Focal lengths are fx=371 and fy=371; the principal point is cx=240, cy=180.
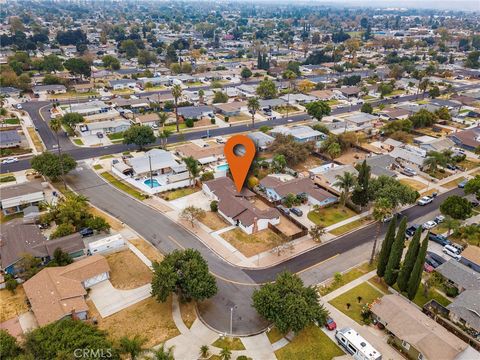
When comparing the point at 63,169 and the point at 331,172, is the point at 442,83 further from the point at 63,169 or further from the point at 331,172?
the point at 63,169

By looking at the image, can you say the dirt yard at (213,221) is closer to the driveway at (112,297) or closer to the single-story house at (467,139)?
the driveway at (112,297)

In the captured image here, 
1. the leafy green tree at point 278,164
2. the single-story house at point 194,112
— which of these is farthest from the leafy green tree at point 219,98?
the leafy green tree at point 278,164

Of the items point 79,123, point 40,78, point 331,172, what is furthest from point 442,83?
point 40,78

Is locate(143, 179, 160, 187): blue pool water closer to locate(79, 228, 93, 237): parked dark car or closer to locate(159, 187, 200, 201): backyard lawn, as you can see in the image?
locate(159, 187, 200, 201): backyard lawn

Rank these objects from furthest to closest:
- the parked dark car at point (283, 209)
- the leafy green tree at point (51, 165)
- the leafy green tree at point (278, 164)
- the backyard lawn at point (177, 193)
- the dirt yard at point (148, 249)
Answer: the leafy green tree at point (278, 164) → the backyard lawn at point (177, 193) → the leafy green tree at point (51, 165) → the parked dark car at point (283, 209) → the dirt yard at point (148, 249)

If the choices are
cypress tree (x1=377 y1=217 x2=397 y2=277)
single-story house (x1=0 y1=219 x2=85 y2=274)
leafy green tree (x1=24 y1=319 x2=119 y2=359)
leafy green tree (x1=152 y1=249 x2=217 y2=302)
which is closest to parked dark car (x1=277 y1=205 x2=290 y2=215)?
cypress tree (x1=377 y1=217 x2=397 y2=277)

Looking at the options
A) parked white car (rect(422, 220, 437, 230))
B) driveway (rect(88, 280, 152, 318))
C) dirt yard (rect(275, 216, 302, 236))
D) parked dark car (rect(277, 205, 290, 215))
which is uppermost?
driveway (rect(88, 280, 152, 318))
